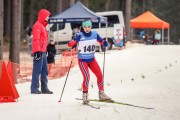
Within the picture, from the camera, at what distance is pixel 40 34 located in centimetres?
1168

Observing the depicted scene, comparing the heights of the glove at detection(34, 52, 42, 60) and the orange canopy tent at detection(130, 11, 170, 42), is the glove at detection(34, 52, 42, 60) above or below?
below

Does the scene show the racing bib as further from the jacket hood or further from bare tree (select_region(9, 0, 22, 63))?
bare tree (select_region(9, 0, 22, 63))

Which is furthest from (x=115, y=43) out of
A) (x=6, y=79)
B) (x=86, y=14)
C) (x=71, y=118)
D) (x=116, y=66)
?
(x=71, y=118)

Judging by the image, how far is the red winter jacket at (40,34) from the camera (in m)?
11.6

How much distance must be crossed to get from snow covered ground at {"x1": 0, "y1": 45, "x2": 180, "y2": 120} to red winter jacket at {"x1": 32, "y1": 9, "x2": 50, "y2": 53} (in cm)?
119

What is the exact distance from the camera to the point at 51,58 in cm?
1880

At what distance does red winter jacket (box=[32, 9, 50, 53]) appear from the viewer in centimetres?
1157

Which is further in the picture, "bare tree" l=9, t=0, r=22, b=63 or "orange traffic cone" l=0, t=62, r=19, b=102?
"bare tree" l=9, t=0, r=22, b=63

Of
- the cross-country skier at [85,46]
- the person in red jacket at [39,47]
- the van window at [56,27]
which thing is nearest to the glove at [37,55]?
the person in red jacket at [39,47]

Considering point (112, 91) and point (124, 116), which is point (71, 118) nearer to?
point (124, 116)

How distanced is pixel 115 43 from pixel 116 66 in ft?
32.5

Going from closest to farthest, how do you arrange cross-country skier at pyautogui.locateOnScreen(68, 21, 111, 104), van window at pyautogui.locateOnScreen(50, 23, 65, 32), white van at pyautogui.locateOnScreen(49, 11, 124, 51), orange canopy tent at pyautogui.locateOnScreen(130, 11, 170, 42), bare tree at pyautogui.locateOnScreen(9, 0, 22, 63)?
cross-country skier at pyautogui.locateOnScreen(68, 21, 111, 104), bare tree at pyautogui.locateOnScreen(9, 0, 22, 63), white van at pyautogui.locateOnScreen(49, 11, 124, 51), van window at pyautogui.locateOnScreen(50, 23, 65, 32), orange canopy tent at pyautogui.locateOnScreen(130, 11, 170, 42)

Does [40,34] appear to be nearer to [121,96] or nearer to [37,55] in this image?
[37,55]

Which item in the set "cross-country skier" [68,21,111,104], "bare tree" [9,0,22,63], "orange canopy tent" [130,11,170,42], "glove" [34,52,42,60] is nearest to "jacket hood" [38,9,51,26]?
"glove" [34,52,42,60]
